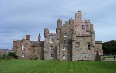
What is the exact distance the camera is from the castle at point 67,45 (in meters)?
86.2

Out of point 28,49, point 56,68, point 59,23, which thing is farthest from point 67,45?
point 56,68

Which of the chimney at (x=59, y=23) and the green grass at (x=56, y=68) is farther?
the chimney at (x=59, y=23)

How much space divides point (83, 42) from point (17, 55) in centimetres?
2113

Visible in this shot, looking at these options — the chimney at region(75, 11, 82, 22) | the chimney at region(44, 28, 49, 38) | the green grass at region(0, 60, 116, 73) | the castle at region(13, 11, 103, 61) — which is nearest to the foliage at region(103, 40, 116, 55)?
the castle at region(13, 11, 103, 61)

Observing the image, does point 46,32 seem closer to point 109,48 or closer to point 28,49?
point 28,49

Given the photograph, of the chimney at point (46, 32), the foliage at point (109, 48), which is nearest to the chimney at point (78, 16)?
the chimney at point (46, 32)

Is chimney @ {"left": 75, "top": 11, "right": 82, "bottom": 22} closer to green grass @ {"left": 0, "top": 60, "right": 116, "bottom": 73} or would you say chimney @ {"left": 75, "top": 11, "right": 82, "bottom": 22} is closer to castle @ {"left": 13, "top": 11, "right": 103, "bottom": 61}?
castle @ {"left": 13, "top": 11, "right": 103, "bottom": 61}

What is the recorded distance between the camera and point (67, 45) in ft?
292

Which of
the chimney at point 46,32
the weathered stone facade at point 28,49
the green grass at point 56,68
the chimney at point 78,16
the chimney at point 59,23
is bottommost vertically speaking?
the green grass at point 56,68

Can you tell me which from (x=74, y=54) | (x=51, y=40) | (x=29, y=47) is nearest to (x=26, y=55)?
(x=29, y=47)

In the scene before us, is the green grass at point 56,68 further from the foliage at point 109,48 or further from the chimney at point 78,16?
the foliage at point 109,48

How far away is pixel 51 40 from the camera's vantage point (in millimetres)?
90875

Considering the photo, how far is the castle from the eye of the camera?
8619 centimetres

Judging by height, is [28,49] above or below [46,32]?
below
